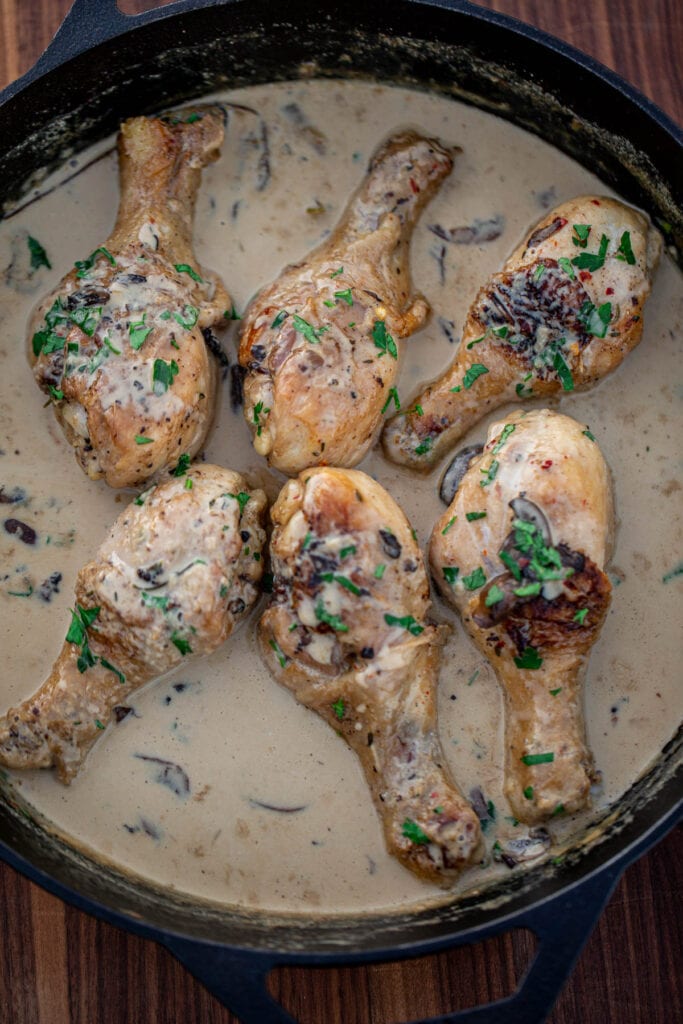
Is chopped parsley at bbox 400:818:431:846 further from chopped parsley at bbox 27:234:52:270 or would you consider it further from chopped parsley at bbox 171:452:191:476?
chopped parsley at bbox 27:234:52:270

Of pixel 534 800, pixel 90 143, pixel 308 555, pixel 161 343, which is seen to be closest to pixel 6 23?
pixel 90 143

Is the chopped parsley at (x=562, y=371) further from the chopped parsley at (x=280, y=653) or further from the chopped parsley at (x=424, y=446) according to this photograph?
the chopped parsley at (x=280, y=653)

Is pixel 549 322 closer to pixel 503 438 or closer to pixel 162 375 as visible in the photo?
pixel 503 438

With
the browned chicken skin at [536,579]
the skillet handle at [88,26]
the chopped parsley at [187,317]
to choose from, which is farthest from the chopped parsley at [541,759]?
the skillet handle at [88,26]

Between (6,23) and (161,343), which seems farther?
(6,23)

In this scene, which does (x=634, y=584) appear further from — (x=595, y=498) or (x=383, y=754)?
(x=383, y=754)

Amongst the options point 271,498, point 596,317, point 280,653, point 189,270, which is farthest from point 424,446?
point 189,270

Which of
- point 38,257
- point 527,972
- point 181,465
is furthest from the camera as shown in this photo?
point 38,257
